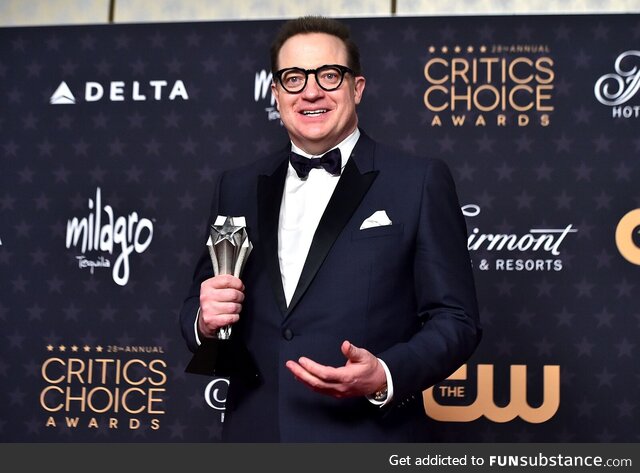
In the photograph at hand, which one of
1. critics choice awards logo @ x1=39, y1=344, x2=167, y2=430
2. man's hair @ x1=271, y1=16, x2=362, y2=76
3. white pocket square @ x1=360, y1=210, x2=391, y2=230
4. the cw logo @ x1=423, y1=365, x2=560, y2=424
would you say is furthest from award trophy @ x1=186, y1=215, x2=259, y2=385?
critics choice awards logo @ x1=39, y1=344, x2=167, y2=430

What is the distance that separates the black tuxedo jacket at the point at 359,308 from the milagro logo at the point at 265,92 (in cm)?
190

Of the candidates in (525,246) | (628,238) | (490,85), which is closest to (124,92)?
(490,85)

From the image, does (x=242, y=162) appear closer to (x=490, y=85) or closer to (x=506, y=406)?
(x=490, y=85)

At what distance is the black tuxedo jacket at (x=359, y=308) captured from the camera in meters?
1.64

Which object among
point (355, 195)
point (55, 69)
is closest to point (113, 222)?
point (55, 69)

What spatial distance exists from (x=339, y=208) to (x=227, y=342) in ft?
1.17

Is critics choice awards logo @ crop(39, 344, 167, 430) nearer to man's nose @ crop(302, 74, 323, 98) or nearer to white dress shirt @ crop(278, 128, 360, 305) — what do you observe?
white dress shirt @ crop(278, 128, 360, 305)

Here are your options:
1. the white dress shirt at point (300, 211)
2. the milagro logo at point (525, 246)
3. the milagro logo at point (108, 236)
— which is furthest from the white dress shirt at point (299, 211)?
the milagro logo at point (108, 236)

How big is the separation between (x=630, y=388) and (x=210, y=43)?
2.31 meters

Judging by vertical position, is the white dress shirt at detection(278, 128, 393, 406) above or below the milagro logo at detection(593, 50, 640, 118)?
below

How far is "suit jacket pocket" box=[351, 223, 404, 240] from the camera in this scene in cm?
168

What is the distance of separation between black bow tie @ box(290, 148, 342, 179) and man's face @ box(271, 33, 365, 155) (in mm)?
35

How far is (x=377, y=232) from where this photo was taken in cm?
168
